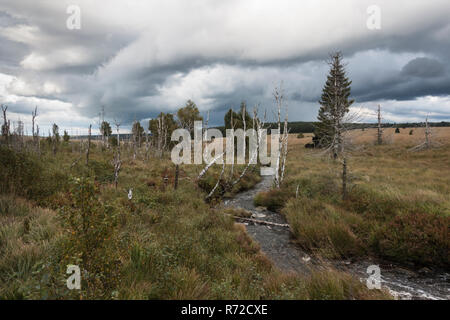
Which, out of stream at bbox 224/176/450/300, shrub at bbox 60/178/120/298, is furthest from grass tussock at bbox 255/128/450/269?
shrub at bbox 60/178/120/298

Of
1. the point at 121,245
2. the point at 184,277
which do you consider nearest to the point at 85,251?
the point at 121,245

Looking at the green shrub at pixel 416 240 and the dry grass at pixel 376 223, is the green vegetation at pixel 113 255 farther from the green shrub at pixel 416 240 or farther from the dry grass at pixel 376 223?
the green shrub at pixel 416 240

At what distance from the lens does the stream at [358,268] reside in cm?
535

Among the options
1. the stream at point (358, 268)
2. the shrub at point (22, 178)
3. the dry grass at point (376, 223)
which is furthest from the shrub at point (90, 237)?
the dry grass at point (376, 223)

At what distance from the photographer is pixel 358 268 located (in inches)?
259

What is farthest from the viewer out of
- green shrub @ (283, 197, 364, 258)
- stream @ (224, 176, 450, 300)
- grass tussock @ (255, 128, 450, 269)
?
green shrub @ (283, 197, 364, 258)

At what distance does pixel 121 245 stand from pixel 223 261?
2473mm

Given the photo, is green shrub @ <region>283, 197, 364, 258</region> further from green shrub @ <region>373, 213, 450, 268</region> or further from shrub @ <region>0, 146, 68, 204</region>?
shrub @ <region>0, 146, 68, 204</region>

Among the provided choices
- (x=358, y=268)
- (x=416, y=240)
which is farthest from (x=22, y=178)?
(x=416, y=240)

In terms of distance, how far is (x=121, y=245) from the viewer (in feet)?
15.9

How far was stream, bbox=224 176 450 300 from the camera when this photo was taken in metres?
5.35
